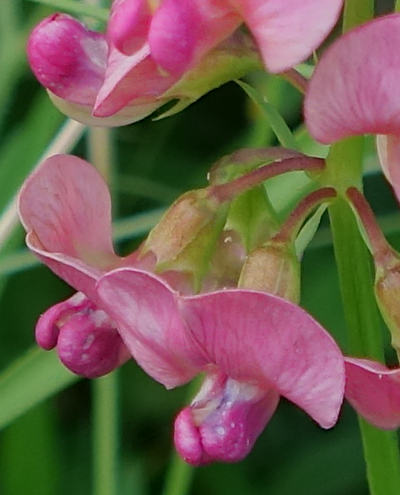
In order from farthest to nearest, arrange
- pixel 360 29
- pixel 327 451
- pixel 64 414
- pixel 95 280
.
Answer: pixel 64 414, pixel 327 451, pixel 95 280, pixel 360 29

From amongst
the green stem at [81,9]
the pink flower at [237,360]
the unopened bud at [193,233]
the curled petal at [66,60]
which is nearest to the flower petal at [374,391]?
the pink flower at [237,360]

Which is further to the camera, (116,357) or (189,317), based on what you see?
(116,357)

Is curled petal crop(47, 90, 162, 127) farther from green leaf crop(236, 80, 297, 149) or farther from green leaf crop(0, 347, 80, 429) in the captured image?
green leaf crop(0, 347, 80, 429)

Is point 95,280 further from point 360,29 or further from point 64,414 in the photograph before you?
point 64,414

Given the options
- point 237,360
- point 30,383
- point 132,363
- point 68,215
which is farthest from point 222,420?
point 132,363

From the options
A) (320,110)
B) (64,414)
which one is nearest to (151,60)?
(320,110)

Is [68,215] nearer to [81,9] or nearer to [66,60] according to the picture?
[66,60]

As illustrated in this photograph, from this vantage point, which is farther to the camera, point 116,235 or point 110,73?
point 116,235

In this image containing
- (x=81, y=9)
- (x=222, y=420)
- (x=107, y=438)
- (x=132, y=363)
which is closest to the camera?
(x=222, y=420)
